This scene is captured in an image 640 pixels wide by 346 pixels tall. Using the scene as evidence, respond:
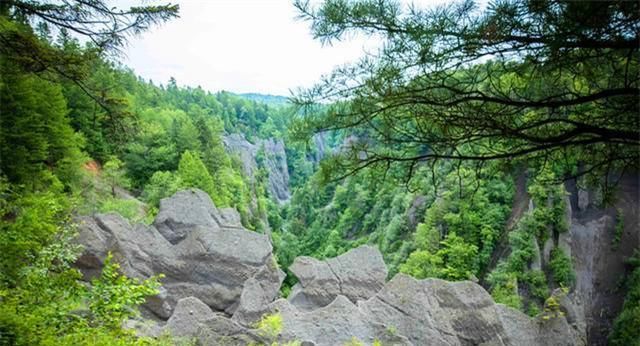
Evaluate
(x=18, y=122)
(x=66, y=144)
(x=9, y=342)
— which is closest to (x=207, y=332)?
(x=9, y=342)

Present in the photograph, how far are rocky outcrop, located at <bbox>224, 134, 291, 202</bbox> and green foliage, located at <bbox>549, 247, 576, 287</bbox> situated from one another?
195ft

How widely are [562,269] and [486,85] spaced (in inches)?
860

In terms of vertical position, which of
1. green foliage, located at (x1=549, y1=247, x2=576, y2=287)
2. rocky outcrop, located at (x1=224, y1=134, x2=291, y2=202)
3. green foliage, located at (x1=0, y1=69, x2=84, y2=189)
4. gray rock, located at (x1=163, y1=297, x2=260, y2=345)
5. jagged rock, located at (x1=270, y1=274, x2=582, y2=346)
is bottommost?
gray rock, located at (x1=163, y1=297, x2=260, y2=345)

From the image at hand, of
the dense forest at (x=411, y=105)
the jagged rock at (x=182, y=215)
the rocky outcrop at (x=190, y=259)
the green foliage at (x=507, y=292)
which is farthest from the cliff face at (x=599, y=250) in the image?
the dense forest at (x=411, y=105)

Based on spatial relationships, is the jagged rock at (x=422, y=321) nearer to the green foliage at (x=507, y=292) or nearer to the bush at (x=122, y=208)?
the green foliage at (x=507, y=292)

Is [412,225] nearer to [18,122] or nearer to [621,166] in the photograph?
[18,122]

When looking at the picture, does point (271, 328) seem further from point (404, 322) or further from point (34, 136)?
point (34, 136)

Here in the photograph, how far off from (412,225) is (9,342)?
36013 millimetres

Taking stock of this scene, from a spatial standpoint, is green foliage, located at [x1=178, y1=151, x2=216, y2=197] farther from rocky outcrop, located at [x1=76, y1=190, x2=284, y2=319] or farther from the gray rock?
the gray rock

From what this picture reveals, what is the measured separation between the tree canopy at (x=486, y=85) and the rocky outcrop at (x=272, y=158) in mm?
72986

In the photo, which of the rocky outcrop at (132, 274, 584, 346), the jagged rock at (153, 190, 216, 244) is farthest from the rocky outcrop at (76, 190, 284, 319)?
the rocky outcrop at (132, 274, 584, 346)

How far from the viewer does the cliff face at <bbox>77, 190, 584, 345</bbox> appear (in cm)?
920

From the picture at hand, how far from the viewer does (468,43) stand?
2939 mm

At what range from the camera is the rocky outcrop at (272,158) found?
79894mm
